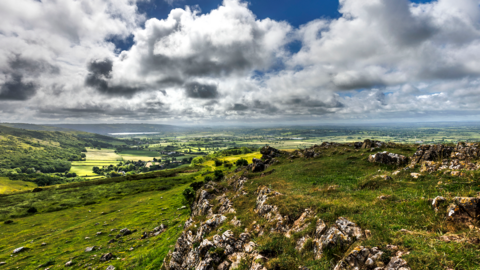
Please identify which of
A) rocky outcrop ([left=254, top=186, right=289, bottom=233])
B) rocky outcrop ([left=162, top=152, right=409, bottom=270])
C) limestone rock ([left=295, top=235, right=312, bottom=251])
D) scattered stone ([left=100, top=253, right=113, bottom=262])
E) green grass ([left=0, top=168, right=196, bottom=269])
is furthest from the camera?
green grass ([left=0, top=168, right=196, bottom=269])

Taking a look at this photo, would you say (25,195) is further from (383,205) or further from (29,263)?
(383,205)

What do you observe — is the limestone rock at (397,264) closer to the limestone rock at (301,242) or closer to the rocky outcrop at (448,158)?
the limestone rock at (301,242)

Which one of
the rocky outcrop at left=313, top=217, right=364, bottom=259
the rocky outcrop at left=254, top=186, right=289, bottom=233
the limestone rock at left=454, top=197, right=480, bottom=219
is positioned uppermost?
the limestone rock at left=454, top=197, right=480, bottom=219

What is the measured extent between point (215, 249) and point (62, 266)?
44.8m

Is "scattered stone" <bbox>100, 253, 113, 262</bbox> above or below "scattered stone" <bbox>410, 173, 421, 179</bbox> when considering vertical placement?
below

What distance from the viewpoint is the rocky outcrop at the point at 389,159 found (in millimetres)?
33594

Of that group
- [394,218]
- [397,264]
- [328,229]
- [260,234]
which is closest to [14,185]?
[260,234]

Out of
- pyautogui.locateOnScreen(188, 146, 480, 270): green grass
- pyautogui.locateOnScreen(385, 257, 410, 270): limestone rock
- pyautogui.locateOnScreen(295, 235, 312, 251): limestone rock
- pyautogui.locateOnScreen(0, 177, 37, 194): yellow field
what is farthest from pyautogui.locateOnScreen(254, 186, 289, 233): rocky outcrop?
pyautogui.locateOnScreen(0, 177, 37, 194): yellow field

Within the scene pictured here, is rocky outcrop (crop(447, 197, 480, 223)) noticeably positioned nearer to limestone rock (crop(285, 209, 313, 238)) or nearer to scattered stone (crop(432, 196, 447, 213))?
scattered stone (crop(432, 196, 447, 213))

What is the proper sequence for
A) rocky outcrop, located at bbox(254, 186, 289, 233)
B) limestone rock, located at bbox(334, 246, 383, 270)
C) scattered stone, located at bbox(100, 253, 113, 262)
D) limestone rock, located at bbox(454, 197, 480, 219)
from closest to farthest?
limestone rock, located at bbox(334, 246, 383, 270), limestone rock, located at bbox(454, 197, 480, 219), rocky outcrop, located at bbox(254, 186, 289, 233), scattered stone, located at bbox(100, 253, 113, 262)

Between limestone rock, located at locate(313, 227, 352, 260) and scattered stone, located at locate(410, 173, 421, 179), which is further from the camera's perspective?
scattered stone, located at locate(410, 173, 421, 179)

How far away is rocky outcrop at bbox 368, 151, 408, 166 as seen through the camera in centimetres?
3359

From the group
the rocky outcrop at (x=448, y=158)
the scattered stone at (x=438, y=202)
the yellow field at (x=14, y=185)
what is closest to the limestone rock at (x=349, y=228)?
the scattered stone at (x=438, y=202)

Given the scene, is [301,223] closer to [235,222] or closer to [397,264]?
[397,264]
